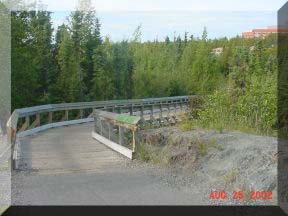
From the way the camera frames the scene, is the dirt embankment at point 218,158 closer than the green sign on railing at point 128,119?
Yes

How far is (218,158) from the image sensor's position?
8227mm

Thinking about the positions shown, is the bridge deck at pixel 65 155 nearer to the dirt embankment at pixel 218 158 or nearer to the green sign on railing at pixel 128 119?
the green sign on railing at pixel 128 119

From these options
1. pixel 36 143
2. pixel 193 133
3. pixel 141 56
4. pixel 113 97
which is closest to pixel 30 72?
pixel 113 97

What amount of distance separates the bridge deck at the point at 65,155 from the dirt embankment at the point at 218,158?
3.17 feet

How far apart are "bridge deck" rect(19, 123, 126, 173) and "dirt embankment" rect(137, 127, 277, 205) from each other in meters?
0.97

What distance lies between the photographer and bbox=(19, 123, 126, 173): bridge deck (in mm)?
9742

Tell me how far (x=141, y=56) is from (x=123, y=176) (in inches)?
2084

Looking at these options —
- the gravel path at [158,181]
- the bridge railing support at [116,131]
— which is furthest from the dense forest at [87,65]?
the gravel path at [158,181]

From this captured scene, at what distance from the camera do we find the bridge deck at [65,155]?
9.74m
